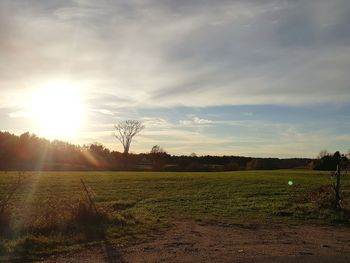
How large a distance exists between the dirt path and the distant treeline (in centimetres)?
6990

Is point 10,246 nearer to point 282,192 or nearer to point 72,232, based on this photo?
point 72,232

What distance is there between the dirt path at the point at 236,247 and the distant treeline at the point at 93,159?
69899 millimetres

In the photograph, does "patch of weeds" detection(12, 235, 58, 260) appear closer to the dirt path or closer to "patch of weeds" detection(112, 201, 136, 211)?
the dirt path

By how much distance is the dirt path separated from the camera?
36.8 feet

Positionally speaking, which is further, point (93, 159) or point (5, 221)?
point (93, 159)

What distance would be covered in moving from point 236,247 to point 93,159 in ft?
298

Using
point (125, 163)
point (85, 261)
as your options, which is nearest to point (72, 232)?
point (85, 261)

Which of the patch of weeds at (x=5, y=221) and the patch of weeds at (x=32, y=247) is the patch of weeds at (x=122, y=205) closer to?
the patch of weeds at (x=5, y=221)

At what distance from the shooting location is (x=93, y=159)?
102 m

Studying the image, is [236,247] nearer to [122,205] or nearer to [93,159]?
[122,205]

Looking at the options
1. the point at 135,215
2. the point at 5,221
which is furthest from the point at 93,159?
the point at 5,221

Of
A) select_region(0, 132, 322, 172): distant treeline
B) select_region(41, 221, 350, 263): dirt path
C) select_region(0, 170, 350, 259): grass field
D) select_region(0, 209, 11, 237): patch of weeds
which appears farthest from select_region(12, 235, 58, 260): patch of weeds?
select_region(0, 132, 322, 172): distant treeline

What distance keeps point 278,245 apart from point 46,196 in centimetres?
1791

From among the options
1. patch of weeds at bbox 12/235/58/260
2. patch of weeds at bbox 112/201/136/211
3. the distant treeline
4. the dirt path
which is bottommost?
patch of weeds at bbox 12/235/58/260
